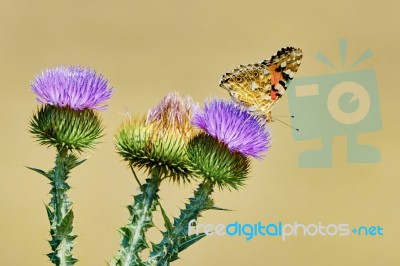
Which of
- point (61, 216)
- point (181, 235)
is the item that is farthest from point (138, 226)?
point (61, 216)

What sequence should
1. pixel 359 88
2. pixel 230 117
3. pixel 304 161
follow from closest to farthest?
pixel 230 117
pixel 359 88
pixel 304 161

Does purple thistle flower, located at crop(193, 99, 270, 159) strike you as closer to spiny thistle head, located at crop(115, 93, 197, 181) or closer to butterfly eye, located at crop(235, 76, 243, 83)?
spiny thistle head, located at crop(115, 93, 197, 181)

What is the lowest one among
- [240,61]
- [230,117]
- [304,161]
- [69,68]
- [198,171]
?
[198,171]

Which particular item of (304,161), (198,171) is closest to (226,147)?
(198,171)

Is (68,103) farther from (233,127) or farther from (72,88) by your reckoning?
(233,127)

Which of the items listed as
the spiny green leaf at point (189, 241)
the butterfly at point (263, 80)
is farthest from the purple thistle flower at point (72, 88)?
the spiny green leaf at point (189, 241)

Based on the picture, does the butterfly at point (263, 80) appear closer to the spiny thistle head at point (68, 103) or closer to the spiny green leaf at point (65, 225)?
the spiny thistle head at point (68, 103)

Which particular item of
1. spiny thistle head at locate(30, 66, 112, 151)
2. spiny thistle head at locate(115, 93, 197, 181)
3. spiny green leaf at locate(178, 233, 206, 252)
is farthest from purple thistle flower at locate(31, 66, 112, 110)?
spiny green leaf at locate(178, 233, 206, 252)

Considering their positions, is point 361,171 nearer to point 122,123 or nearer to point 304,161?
point 304,161
